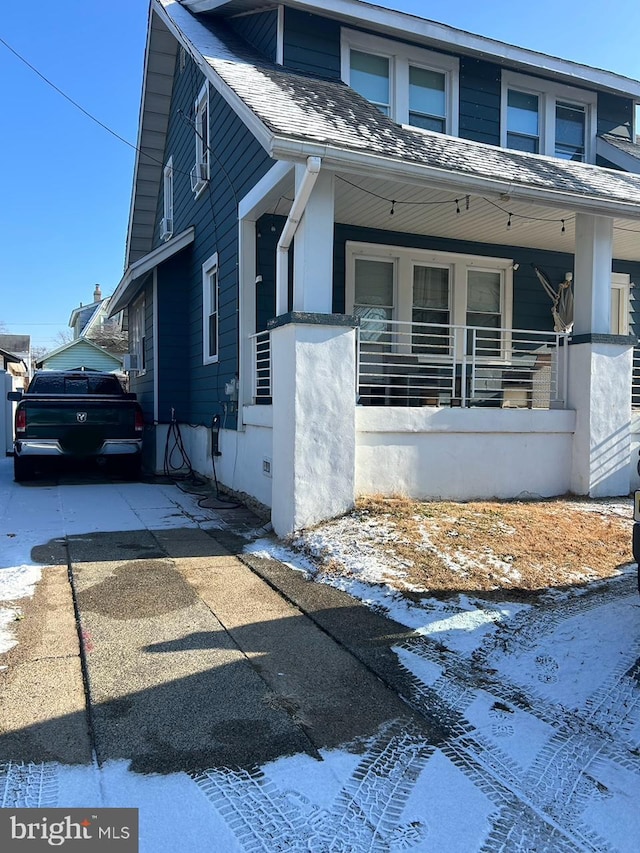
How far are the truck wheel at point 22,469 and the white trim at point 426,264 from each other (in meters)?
5.53

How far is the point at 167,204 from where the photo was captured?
539 inches

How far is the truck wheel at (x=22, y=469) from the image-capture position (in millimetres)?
9906

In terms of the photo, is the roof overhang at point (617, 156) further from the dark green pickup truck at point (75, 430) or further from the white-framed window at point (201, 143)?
the dark green pickup truck at point (75, 430)

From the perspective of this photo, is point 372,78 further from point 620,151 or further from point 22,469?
point 22,469

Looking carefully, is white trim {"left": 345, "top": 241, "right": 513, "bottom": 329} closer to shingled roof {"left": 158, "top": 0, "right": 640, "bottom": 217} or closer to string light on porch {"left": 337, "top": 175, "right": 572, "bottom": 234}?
string light on porch {"left": 337, "top": 175, "right": 572, "bottom": 234}

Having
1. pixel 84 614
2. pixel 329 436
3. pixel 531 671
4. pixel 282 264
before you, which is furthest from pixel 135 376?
pixel 531 671

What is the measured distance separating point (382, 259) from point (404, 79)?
2.52 metres

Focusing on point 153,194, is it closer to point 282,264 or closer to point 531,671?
point 282,264

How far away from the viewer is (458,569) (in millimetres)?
4883

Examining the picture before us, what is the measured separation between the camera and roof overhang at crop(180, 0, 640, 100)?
8.54 m

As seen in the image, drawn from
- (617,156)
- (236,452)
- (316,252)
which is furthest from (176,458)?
(617,156)

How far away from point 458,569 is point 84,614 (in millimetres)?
2716

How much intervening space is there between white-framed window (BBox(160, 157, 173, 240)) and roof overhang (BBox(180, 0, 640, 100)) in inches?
152

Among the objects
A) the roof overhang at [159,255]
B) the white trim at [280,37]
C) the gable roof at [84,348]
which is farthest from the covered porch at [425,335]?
the gable roof at [84,348]
